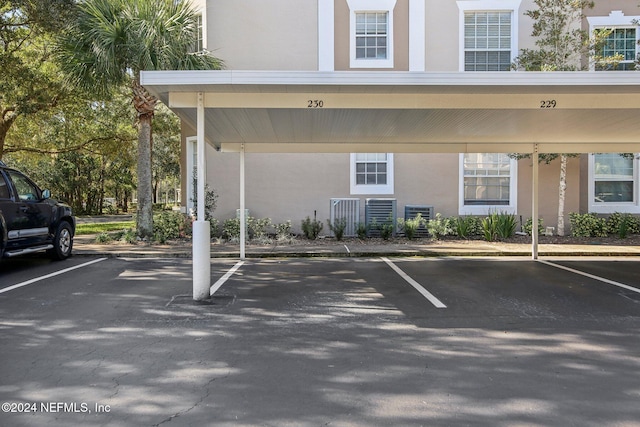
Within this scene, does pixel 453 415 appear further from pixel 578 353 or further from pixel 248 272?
pixel 248 272

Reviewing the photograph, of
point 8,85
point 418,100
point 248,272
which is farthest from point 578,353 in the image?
point 8,85

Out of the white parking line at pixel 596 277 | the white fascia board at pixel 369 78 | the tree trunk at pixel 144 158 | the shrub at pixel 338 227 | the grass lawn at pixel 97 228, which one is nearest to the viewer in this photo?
the white fascia board at pixel 369 78

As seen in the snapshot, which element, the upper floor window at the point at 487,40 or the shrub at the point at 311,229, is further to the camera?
the upper floor window at the point at 487,40

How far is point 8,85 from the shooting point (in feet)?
41.2

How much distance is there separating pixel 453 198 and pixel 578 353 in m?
10.1

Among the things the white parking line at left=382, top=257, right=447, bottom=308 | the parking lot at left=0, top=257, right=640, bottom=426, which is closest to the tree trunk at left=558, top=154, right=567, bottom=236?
the parking lot at left=0, top=257, right=640, bottom=426

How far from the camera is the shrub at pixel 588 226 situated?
43.8 feet

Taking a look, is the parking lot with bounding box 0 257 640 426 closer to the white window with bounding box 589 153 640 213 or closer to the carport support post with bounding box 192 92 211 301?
the carport support post with bounding box 192 92 211 301

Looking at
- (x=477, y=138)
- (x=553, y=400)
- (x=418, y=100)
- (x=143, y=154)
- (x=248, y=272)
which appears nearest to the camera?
(x=553, y=400)

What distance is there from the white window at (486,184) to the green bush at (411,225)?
166cm

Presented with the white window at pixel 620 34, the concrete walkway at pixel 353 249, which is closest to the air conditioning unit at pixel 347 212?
the concrete walkway at pixel 353 249

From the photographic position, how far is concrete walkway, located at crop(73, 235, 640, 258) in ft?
34.8

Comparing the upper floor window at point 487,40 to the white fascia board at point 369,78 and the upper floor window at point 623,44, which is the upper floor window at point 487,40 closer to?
the upper floor window at point 623,44

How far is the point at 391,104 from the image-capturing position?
6.15 m
